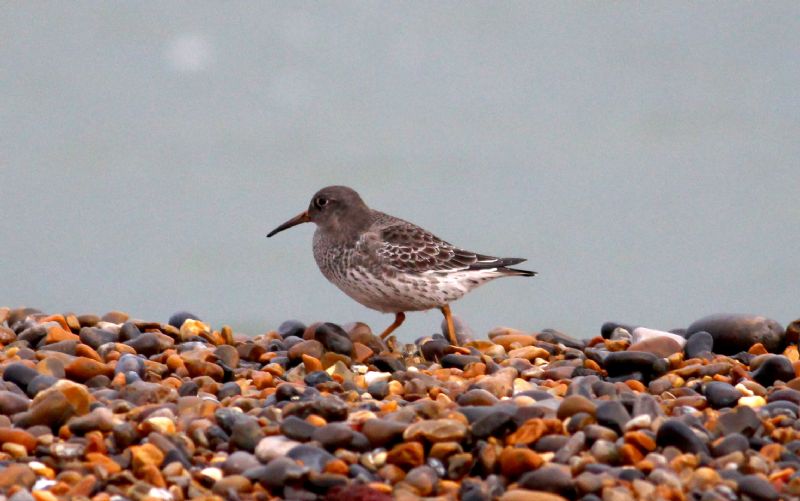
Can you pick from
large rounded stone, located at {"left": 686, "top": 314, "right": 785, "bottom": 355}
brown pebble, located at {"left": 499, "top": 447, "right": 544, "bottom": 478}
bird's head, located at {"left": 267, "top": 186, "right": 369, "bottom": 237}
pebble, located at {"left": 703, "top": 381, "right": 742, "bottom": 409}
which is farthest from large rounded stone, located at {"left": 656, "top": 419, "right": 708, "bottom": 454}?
bird's head, located at {"left": 267, "top": 186, "right": 369, "bottom": 237}

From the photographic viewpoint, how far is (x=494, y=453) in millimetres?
6477

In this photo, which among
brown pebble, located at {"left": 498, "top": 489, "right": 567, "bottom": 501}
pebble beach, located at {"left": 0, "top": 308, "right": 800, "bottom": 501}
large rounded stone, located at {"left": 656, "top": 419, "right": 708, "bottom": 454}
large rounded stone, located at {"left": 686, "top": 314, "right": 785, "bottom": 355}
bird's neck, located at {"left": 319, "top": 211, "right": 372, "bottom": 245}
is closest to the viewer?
brown pebble, located at {"left": 498, "top": 489, "right": 567, "bottom": 501}

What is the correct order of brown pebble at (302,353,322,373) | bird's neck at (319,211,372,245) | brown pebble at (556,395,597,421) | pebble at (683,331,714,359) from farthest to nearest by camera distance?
1. bird's neck at (319,211,372,245)
2. pebble at (683,331,714,359)
3. brown pebble at (302,353,322,373)
4. brown pebble at (556,395,597,421)

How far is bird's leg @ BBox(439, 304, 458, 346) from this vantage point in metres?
9.96

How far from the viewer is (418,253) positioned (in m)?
10.1

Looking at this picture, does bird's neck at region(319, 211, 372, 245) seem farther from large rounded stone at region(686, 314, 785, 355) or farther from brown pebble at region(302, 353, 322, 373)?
large rounded stone at region(686, 314, 785, 355)

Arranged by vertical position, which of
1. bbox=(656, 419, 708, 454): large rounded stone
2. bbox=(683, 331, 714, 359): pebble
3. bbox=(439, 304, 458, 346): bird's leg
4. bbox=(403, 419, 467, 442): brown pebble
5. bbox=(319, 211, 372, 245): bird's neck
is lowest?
bbox=(656, 419, 708, 454): large rounded stone

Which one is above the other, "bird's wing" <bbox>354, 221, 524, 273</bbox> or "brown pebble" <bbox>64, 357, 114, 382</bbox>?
"bird's wing" <bbox>354, 221, 524, 273</bbox>

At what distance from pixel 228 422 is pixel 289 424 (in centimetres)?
41

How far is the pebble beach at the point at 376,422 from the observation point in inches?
245

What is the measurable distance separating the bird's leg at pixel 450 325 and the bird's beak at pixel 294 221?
1.59 m

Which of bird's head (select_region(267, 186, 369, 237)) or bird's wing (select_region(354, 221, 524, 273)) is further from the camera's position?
bird's head (select_region(267, 186, 369, 237))

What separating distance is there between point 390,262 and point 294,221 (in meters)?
1.61

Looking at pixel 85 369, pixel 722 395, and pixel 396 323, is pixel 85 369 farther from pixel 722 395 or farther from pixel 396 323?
pixel 722 395
